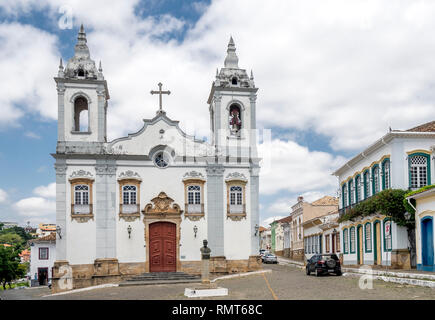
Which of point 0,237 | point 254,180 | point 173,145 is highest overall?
point 173,145

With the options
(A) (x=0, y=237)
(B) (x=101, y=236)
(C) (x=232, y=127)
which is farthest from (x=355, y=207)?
(A) (x=0, y=237)

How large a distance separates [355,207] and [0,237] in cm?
8048

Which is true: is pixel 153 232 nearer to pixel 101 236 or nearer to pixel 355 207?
pixel 101 236

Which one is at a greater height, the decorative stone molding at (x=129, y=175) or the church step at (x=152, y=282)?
the decorative stone molding at (x=129, y=175)

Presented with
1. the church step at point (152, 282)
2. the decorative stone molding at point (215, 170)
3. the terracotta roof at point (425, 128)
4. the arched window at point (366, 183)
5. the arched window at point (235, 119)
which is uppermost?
the arched window at point (235, 119)

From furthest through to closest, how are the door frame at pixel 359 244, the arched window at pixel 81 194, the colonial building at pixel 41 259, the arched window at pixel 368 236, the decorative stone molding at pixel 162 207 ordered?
the colonial building at pixel 41 259 → the door frame at pixel 359 244 → the arched window at pixel 368 236 → the decorative stone molding at pixel 162 207 → the arched window at pixel 81 194

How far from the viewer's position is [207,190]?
28625 mm

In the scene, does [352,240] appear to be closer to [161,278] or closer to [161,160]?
[161,278]

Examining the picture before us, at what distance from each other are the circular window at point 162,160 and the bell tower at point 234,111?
9.16 feet

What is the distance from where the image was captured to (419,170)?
25625 mm

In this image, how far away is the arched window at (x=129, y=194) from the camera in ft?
91.8

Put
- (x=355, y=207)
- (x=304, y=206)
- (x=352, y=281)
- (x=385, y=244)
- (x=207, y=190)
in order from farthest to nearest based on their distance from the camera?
(x=304, y=206), (x=355, y=207), (x=207, y=190), (x=385, y=244), (x=352, y=281)

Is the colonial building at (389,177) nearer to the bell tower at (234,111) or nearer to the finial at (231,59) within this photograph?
the bell tower at (234,111)

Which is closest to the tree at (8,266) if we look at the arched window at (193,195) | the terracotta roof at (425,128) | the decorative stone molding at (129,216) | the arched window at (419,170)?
the decorative stone molding at (129,216)
